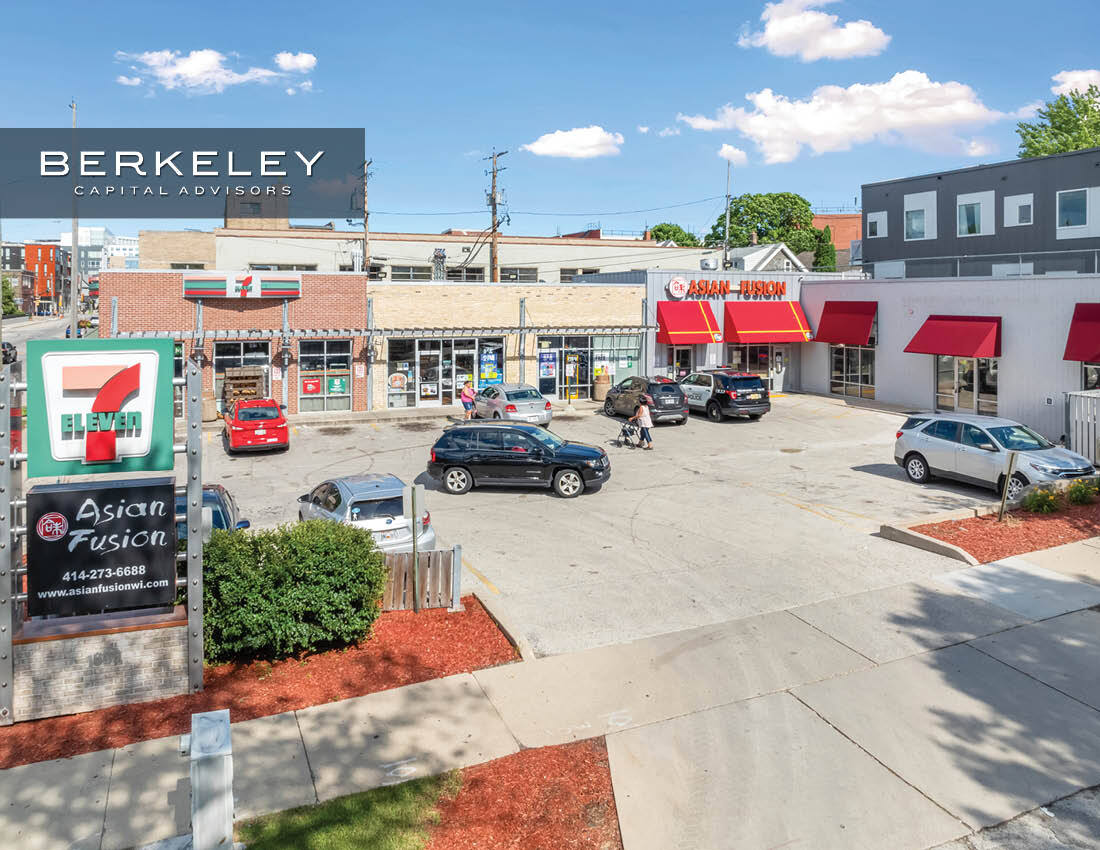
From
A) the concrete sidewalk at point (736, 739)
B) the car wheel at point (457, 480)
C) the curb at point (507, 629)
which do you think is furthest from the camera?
the car wheel at point (457, 480)

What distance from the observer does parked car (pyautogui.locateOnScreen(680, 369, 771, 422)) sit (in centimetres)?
3017

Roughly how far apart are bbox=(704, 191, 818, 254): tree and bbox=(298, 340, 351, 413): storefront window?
60.2 meters

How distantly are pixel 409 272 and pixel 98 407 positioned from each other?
49.5 m

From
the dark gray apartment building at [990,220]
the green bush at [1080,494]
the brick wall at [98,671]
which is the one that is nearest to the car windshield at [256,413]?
the brick wall at [98,671]

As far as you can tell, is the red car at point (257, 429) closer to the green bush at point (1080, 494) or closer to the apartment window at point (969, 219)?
the green bush at point (1080, 494)

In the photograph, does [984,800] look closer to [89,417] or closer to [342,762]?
[342,762]

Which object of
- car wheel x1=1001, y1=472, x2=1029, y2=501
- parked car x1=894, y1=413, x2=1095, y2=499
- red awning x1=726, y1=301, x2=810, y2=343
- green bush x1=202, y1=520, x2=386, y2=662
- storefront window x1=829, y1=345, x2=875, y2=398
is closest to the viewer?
green bush x1=202, y1=520, x2=386, y2=662

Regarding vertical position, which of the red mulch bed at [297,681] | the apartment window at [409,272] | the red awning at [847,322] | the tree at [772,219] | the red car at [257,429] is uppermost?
the tree at [772,219]

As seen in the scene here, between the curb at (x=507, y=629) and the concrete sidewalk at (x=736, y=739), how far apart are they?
0.30 m

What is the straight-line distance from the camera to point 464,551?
1453cm

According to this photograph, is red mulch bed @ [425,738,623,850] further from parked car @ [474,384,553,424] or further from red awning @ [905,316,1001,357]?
red awning @ [905,316,1001,357]

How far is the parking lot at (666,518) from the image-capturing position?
1184cm

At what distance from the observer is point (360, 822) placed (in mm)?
6547

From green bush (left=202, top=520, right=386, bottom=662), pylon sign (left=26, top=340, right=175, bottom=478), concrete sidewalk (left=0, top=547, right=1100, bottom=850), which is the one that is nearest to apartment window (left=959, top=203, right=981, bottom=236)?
concrete sidewalk (left=0, top=547, right=1100, bottom=850)
